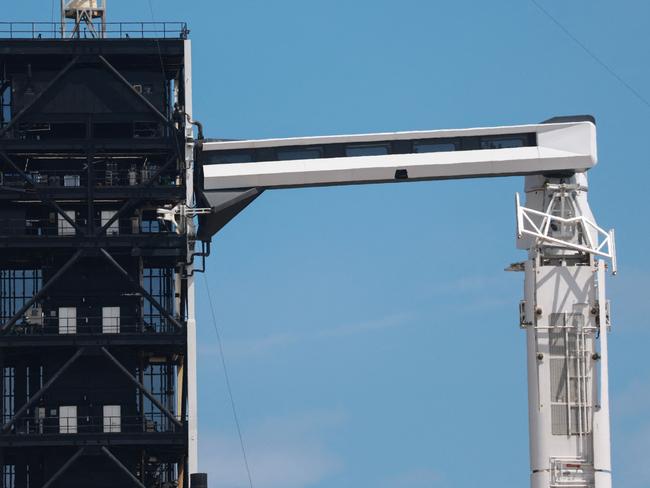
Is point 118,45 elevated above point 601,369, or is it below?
above

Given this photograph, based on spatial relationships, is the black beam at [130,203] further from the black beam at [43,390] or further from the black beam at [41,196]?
the black beam at [43,390]

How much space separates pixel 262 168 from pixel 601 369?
20.1 metres

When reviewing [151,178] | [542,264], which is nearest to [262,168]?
[151,178]

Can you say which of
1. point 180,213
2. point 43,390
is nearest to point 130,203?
point 180,213

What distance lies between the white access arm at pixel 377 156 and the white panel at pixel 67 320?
9.50 metres

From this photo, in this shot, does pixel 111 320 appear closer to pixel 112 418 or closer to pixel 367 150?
pixel 112 418

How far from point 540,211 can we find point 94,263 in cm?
2278

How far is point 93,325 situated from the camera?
149500 mm

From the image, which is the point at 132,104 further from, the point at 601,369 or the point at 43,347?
the point at 601,369

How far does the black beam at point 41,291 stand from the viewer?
147250 mm

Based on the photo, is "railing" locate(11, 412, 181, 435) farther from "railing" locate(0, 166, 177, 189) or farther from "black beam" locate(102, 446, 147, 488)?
"railing" locate(0, 166, 177, 189)

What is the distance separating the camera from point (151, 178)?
14925 centimetres

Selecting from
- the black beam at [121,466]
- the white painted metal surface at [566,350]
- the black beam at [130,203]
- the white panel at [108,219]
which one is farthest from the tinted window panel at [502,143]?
the black beam at [121,466]

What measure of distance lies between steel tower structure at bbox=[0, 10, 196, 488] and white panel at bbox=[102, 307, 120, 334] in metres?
0.05
